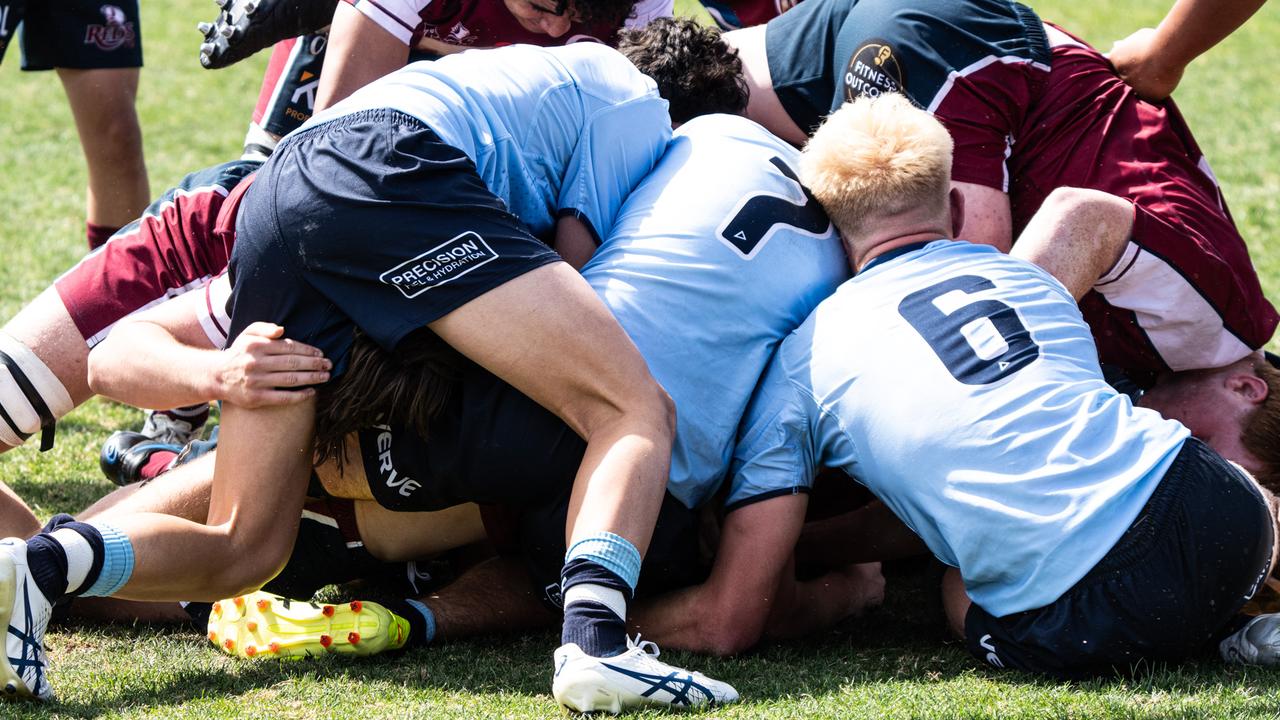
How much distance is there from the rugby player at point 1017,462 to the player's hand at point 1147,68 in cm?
127

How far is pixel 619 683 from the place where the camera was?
8.57 feet

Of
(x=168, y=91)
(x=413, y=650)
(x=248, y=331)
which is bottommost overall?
(x=168, y=91)

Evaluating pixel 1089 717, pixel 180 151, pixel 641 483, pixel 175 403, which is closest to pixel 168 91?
pixel 180 151

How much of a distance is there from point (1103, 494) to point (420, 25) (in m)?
2.51

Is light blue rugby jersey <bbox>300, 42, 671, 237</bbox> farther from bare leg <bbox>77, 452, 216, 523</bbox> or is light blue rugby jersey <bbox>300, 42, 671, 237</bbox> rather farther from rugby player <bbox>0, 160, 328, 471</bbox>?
bare leg <bbox>77, 452, 216, 523</bbox>

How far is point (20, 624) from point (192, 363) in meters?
0.70

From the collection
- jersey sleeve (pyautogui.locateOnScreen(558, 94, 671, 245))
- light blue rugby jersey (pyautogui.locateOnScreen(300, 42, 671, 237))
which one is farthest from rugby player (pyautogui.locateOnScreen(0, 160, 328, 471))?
jersey sleeve (pyautogui.locateOnScreen(558, 94, 671, 245))

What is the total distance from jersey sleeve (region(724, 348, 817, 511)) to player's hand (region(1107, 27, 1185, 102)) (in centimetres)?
171

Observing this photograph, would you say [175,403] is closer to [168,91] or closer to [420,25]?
[420,25]

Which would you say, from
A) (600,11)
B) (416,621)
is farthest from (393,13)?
(416,621)

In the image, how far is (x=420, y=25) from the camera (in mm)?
4238

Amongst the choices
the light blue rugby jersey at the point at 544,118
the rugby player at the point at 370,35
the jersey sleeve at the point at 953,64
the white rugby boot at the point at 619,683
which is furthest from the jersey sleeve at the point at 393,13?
the white rugby boot at the point at 619,683

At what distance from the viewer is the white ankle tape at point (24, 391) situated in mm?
3582

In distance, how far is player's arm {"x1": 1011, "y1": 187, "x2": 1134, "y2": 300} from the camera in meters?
3.50
